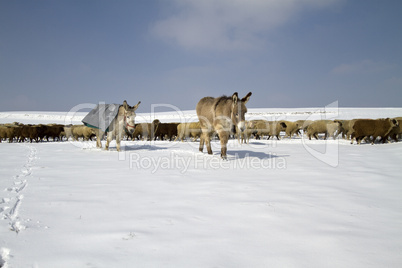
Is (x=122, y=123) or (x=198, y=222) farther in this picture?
(x=122, y=123)

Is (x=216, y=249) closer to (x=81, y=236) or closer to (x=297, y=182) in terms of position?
(x=81, y=236)

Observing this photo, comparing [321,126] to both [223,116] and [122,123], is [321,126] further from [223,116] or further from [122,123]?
[122,123]

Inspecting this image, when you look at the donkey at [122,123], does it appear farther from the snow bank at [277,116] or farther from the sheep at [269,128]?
the snow bank at [277,116]

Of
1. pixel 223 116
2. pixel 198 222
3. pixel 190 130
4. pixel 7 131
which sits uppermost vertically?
pixel 223 116

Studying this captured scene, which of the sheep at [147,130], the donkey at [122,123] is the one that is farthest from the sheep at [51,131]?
the donkey at [122,123]

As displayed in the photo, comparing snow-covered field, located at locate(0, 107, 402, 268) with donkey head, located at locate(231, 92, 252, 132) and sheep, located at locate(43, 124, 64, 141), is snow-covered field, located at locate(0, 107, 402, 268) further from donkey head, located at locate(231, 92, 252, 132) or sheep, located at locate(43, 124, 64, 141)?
sheep, located at locate(43, 124, 64, 141)

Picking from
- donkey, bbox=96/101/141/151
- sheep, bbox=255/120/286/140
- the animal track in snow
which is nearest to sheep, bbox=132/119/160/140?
sheep, bbox=255/120/286/140

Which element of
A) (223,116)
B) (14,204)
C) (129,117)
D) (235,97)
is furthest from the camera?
(129,117)

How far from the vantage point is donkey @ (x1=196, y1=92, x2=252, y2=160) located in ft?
21.2

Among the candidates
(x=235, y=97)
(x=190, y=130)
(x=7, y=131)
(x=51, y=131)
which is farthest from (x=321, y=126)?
(x=7, y=131)

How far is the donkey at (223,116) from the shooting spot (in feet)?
21.2

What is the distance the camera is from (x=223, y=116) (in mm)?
6805

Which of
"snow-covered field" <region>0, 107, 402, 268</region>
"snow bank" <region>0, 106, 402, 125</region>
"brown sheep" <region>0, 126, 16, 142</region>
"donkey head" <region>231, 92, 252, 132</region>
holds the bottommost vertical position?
"snow-covered field" <region>0, 107, 402, 268</region>

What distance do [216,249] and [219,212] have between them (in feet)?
2.61
